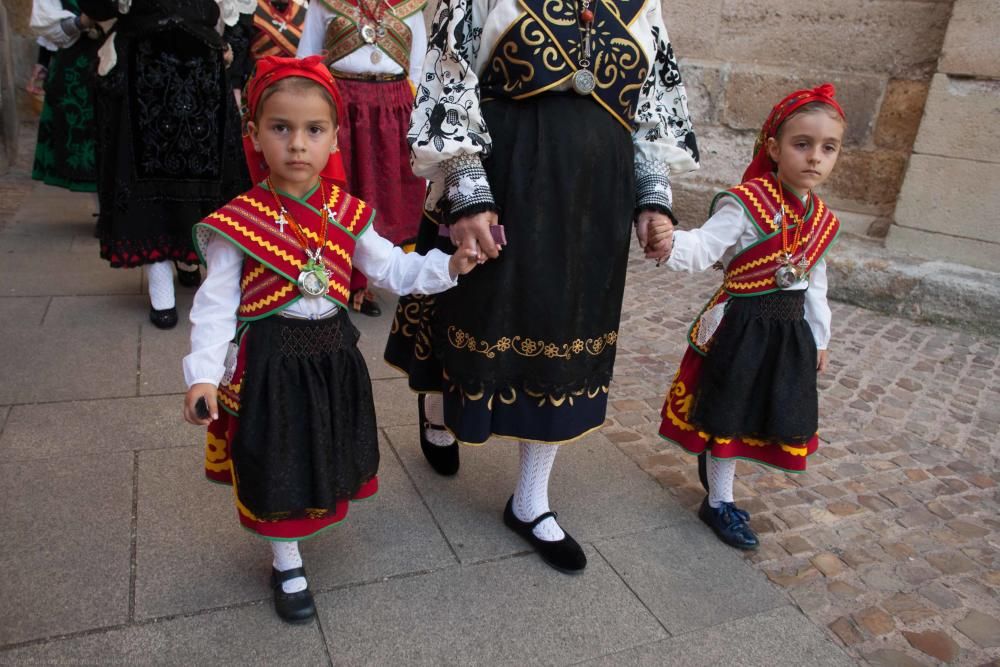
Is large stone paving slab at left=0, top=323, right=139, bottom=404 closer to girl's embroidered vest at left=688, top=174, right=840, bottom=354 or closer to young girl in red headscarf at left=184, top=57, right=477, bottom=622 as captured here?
young girl in red headscarf at left=184, top=57, right=477, bottom=622

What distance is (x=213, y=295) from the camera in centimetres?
192

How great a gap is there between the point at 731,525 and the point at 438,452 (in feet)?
3.74

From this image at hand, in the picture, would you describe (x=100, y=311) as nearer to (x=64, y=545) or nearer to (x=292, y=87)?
(x=64, y=545)

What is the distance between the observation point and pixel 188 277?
464cm

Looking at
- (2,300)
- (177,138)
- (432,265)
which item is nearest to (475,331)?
(432,265)

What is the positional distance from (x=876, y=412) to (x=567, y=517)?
6.73 feet

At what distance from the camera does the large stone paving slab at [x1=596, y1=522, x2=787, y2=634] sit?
2.37 meters

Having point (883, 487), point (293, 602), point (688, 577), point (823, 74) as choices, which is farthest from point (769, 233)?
point (823, 74)

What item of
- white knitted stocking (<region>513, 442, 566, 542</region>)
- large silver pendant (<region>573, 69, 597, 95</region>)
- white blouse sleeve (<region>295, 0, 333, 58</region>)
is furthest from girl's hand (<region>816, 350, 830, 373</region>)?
white blouse sleeve (<region>295, 0, 333, 58</region>)

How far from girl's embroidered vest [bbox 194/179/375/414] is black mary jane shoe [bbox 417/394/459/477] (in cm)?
98

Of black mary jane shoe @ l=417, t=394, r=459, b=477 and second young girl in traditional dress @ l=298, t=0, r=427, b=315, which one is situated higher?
second young girl in traditional dress @ l=298, t=0, r=427, b=315

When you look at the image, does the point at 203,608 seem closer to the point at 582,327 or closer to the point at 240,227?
the point at 240,227

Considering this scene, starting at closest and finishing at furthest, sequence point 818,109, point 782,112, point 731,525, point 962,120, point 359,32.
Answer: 1. point 818,109
2. point 782,112
3. point 731,525
4. point 359,32
5. point 962,120

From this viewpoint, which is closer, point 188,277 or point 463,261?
point 463,261
